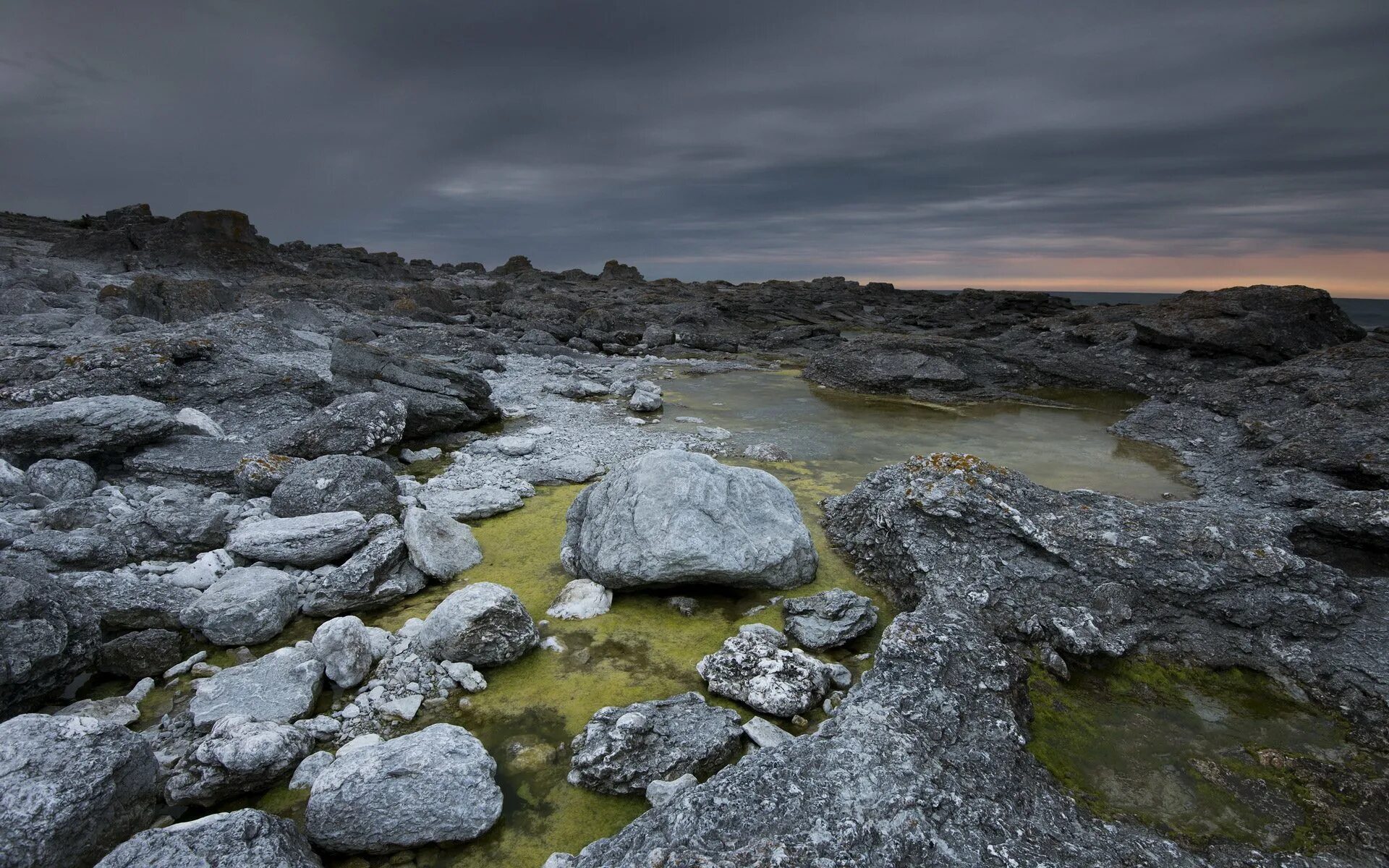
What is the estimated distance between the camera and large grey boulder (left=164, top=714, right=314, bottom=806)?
12.1 feet

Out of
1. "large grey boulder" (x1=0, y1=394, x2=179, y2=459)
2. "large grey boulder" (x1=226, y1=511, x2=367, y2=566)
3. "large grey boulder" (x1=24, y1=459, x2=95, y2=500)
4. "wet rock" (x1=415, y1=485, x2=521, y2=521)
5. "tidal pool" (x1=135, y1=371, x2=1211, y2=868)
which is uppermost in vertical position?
"large grey boulder" (x1=0, y1=394, x2=179, y2=459)

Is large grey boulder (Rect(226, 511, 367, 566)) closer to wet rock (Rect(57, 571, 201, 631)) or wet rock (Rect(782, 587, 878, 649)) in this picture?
wet rock (Rect(57, 571, 201, 631))

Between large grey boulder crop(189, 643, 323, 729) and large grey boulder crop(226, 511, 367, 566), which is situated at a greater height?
large grey boulder crop(226, 511, 367, 566)

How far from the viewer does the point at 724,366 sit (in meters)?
23.7

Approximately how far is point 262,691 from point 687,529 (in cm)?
342

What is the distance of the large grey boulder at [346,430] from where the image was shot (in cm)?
895

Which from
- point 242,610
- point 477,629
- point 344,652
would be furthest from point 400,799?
point 242,610

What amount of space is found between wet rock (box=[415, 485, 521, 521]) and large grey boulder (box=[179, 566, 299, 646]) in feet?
7.49

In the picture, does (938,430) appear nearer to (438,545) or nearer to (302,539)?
(438,545)

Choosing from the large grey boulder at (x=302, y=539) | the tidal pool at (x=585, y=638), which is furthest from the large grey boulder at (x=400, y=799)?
the large grey boulder at (x=302, y=539)

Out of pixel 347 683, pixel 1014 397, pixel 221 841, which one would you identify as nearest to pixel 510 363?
pixel 1014 397

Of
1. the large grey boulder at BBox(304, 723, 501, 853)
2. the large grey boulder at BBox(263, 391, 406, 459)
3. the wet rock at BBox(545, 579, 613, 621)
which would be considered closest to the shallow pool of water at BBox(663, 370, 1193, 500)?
the wet rock at BBox(545, 579, 613, 621)

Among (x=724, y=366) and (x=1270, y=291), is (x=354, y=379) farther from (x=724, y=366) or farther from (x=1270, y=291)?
(x=1270, y=291)

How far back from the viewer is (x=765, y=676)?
186 inches
